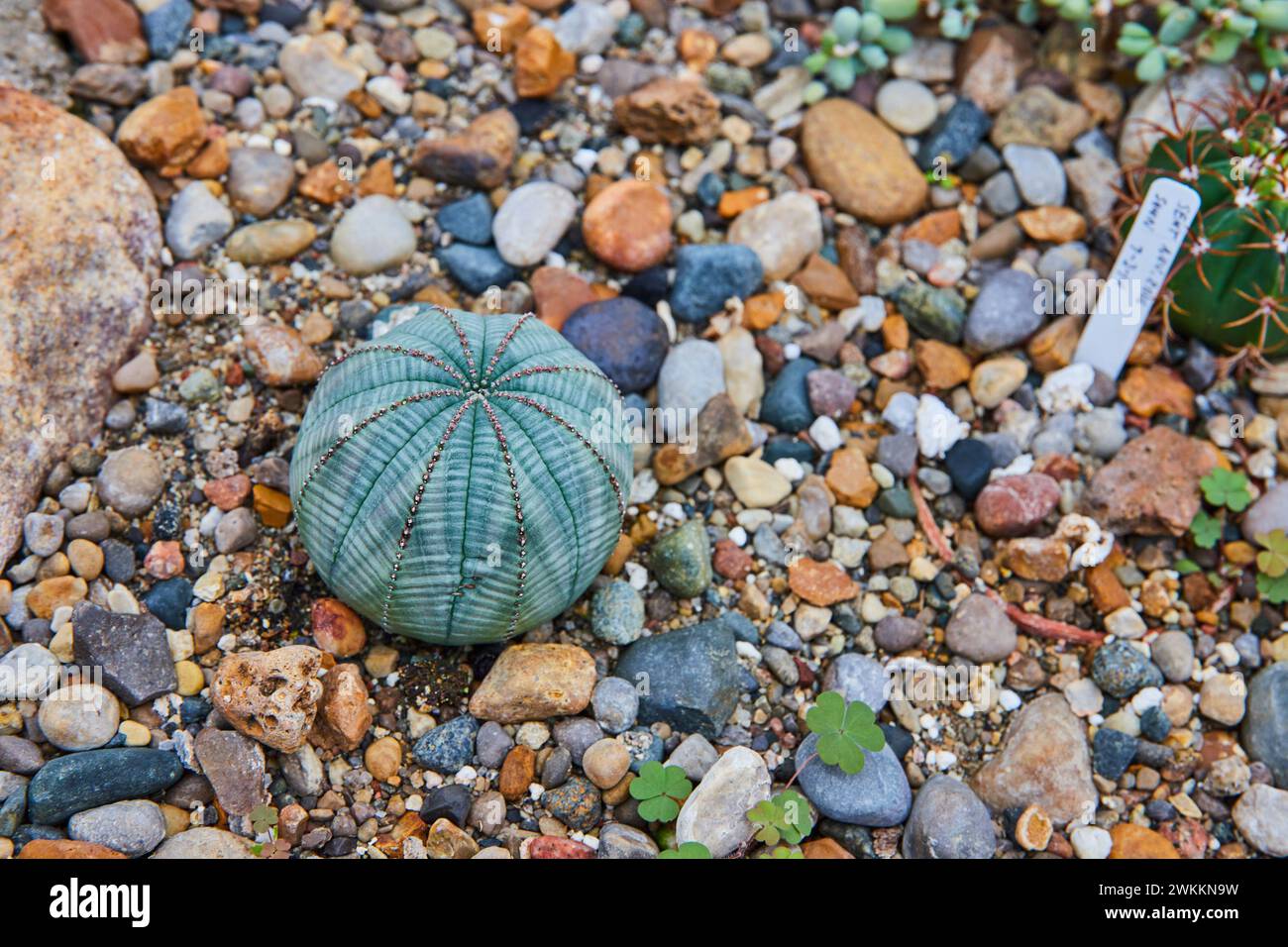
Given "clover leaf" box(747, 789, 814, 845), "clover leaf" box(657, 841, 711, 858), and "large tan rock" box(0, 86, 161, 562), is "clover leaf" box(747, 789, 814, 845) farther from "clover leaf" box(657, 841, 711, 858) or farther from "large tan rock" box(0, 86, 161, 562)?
"large tan rock" box(0, 86, 161, 562)

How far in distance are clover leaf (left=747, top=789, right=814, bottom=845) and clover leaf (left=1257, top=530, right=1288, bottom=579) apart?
90.7 inches

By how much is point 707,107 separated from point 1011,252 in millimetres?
1707

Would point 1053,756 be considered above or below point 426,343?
below

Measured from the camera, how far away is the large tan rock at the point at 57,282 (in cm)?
444

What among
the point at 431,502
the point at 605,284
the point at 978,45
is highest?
the point at 978,45

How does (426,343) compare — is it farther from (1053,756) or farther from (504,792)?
(1053,756)

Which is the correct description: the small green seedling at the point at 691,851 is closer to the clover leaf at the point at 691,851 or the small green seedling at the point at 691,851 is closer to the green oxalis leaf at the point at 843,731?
the clover leaf at the point at 691,851

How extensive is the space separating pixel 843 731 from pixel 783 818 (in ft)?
1.29

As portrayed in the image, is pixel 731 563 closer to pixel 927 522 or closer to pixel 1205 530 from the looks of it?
pixel 927 522

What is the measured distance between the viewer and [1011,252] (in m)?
5.68

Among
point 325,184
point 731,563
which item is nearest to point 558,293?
point 325,184
